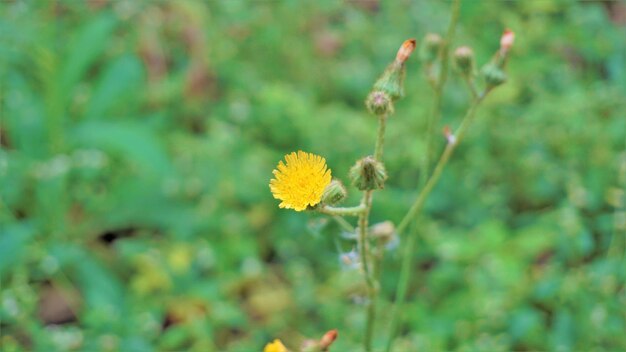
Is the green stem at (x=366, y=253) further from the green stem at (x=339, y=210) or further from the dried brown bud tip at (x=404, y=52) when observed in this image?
the dried brown bud tip at (x=404, y=52)

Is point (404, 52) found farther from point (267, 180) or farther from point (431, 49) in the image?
point (267, 180)

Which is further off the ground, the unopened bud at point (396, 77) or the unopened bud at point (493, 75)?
the unopened bud at point (493, 75)

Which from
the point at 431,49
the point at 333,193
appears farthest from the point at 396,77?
the point at 431,49

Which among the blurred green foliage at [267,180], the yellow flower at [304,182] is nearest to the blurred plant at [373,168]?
the yellow flower at [304,182]

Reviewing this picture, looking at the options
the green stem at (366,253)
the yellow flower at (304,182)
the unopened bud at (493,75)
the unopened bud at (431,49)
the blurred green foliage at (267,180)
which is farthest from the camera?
the blurred green foliage at (267,180)

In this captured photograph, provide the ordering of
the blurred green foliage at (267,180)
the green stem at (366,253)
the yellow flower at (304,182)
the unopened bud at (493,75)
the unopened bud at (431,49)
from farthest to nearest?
1. the blurred green foliage at (267,180)
2. the unopened bud at (431,49)
3. the unopened bud at (493,75)
4. the green stem at (366,253)
5. the yellow flower at (304,182)

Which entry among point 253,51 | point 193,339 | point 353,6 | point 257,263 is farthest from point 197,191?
point 353,6

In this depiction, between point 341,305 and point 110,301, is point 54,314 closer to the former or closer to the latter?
point 110,301

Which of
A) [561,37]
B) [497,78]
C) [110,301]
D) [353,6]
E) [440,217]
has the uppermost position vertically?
[353,6]
